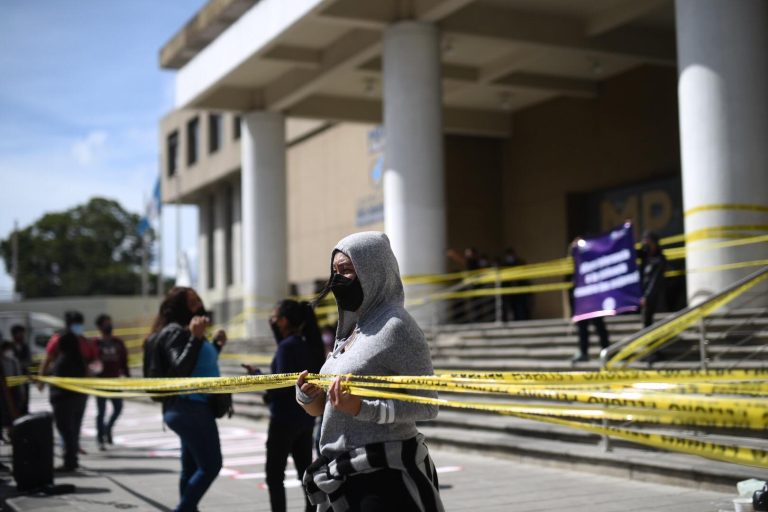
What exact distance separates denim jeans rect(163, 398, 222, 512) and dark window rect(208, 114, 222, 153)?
116 ft

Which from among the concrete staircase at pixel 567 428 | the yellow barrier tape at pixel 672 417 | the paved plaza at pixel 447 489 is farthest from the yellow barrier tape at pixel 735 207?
the yellow barrier tape at pixel 672 417

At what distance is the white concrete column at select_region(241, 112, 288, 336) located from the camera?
80.8 feet

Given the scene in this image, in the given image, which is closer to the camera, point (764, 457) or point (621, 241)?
point (764, 457)

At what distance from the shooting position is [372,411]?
3.53 metres

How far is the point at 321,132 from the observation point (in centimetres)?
3194

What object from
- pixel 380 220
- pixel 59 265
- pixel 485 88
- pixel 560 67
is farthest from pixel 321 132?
pixel 59 265

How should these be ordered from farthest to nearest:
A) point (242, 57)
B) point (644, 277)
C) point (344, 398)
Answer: point (242, 57) → point (644, 277) → point (344, 398)

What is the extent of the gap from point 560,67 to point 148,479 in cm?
1624

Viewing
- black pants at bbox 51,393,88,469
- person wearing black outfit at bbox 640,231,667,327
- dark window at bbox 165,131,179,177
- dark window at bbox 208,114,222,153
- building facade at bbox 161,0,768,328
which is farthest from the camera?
dark window at bbox 165,131,179,177

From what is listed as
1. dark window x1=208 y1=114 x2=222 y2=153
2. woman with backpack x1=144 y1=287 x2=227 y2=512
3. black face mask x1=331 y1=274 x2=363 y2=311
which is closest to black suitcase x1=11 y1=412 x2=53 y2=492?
woman with backpack x1=144 y1=287 x2=227 y2=512

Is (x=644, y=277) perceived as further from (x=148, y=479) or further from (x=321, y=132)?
(x=321, y=132)

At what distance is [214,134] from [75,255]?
2022 inches

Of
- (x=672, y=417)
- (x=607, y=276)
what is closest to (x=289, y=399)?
(x=672, y=417)

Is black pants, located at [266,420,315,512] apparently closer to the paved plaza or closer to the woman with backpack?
the woman with backpack
